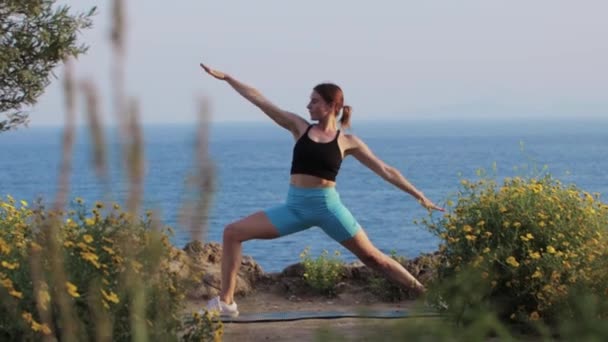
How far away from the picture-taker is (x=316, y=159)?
26.5 ft

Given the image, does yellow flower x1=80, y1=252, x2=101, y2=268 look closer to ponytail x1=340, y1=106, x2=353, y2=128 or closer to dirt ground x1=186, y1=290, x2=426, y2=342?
dirt ground x1=186, y1=290, x2=426, y2=342

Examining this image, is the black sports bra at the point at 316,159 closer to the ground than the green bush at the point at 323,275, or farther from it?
farther from it

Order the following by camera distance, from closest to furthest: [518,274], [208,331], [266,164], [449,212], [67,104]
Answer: [67,104], [208,331], [518,274], [449,212], [266,164]

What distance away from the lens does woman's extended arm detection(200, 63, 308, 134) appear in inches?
330

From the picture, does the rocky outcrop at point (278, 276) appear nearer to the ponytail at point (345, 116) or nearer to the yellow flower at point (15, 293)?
the ponytail at point (345, 116)

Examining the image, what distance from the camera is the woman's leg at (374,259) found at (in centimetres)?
837

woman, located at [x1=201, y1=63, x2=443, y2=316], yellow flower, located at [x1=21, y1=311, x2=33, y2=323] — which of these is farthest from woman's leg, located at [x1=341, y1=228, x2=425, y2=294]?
yellow flower, located at [x1=21, y1=311, x2=33, y2=323]

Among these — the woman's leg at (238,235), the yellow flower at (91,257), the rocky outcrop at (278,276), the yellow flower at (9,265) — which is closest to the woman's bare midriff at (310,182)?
the woman's leg at (238,235)

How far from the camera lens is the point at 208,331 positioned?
6.50m

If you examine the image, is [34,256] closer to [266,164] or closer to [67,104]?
[67,104]

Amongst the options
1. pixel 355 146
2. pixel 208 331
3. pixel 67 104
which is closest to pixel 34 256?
pixel 67 104

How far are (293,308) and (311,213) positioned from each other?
206 cm

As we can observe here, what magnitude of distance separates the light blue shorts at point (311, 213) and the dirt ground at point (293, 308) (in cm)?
65

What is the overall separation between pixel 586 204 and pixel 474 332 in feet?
19.5
